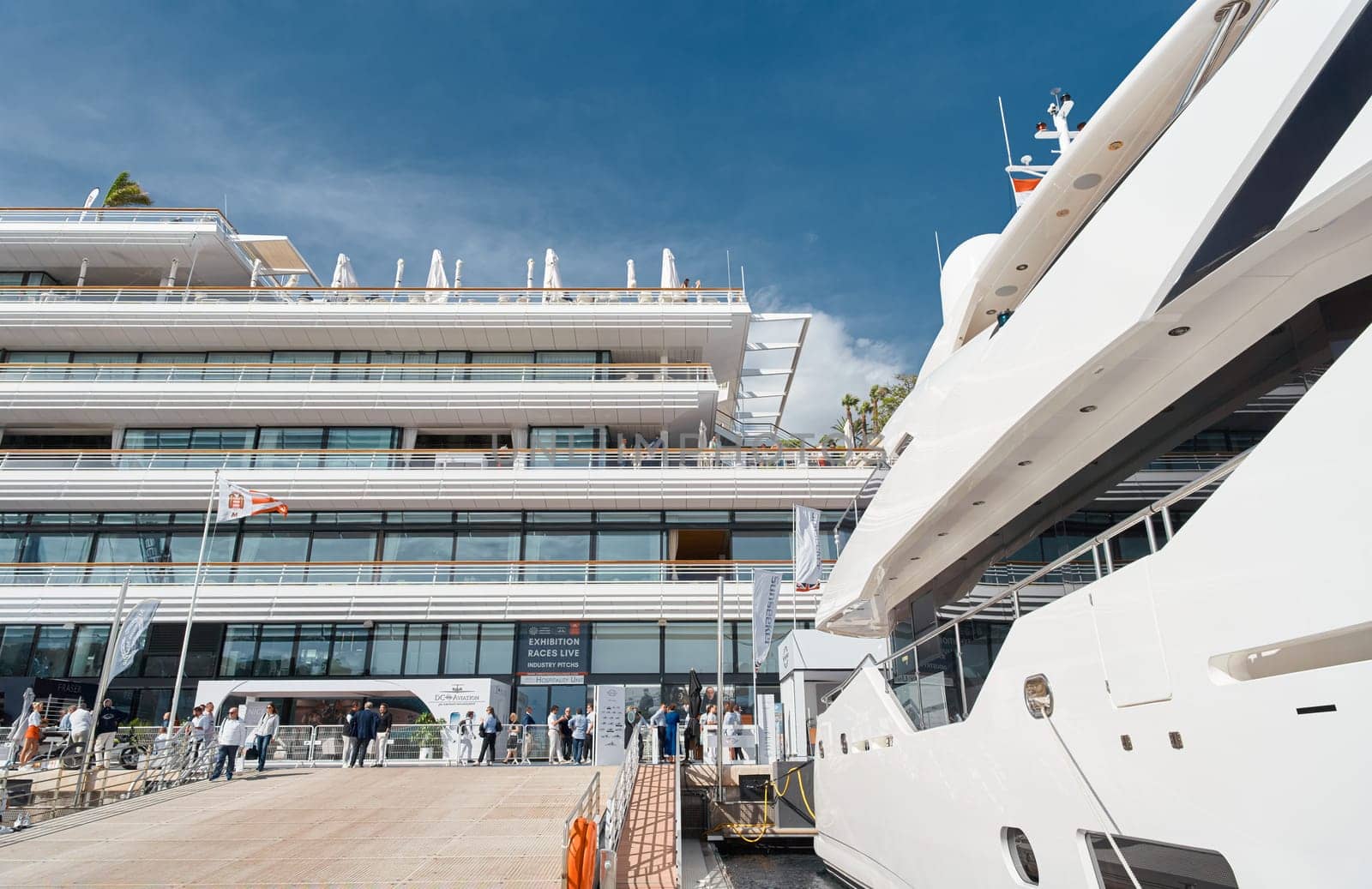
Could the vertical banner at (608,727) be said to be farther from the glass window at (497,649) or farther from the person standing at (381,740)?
the glass window at (497,649)

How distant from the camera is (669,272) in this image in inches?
1259

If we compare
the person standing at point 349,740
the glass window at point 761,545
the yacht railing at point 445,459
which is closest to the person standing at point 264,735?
the person standing at point 349,740

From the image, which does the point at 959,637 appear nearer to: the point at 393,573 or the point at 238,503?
the point at 238,503

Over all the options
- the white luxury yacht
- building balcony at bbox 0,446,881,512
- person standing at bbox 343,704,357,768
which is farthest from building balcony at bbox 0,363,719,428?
the white luxury yacht

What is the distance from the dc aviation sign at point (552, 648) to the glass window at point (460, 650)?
1399 mm

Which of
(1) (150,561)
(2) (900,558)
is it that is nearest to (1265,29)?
(2) (900,558)

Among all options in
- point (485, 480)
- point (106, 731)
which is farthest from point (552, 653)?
point (106, 731)

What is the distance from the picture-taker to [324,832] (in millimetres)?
11781

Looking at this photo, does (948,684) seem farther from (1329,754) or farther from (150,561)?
(150,561)

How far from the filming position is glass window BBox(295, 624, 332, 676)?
26188 millimetres

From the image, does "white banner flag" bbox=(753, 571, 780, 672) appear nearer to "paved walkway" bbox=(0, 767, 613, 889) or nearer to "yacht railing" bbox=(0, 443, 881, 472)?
"paved walkway" bbox=(0, 767, 613, 889)

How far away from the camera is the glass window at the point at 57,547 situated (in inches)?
1110

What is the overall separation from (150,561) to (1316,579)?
31.3 m

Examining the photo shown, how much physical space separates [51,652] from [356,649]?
29.7 feet
